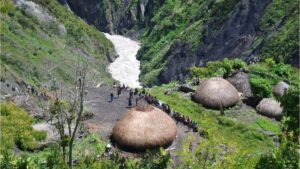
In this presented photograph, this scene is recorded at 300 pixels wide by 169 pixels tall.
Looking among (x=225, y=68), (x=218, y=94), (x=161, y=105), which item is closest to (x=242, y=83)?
(x=225, y=68)

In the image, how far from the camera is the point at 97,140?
45094 mm

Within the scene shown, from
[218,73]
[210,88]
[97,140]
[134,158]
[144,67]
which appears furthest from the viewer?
[144,67]

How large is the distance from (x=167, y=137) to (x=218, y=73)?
1995 cm

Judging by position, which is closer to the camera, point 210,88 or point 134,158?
point 134,158

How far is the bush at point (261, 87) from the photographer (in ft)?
187

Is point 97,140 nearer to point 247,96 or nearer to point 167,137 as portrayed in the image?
point 167,137

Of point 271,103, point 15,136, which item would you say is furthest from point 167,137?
point 271,103

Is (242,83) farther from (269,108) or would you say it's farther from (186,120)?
(186,120)

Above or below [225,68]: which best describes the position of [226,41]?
above

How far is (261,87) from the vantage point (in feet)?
187

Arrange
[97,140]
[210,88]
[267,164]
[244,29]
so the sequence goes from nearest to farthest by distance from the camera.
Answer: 1. [267,164]
2. [97,140]
3. [210,88]
4. [244,29]

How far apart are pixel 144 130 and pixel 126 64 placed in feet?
415

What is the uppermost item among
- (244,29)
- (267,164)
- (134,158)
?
(244,29)

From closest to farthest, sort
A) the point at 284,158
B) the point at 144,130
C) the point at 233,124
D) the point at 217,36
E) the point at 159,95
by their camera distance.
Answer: the point at 284,158 → the point at 144,130 → the point at 233,124 → the point at 159,95 → the point at 217,36
